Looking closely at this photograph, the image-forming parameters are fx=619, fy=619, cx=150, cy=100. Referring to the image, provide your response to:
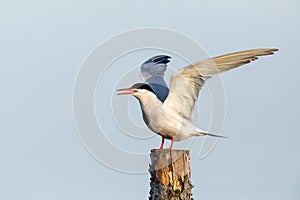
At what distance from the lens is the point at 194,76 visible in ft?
35.8

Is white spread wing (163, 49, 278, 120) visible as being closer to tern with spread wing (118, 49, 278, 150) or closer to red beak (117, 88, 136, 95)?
tern with spread wing (118, 49, 278, 150)

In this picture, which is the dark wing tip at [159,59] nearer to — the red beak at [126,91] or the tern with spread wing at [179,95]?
the tern with spread wing at [179,95]

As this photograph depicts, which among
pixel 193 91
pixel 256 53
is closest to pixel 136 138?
pixel 193 91

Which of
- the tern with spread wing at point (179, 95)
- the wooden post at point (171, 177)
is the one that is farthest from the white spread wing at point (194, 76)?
the wooden post at point (171, 177)

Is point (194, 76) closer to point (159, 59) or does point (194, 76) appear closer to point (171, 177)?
point (159, 59)

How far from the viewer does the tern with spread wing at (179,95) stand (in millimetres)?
10539

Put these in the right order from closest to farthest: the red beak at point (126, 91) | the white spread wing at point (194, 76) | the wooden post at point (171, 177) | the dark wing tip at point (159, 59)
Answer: the wooden post at point (171, 177) < the white spread wing at point (194, 76) < the red beak at point (126, 91) < the dark wing tip at point (159, 59)

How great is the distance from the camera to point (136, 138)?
35.5ft

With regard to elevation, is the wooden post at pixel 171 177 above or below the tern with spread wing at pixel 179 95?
below

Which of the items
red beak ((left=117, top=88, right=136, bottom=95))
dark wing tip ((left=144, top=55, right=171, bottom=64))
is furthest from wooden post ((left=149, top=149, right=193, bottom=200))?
dark wing tip ((left=144, top=55, right=171, bottom=64))

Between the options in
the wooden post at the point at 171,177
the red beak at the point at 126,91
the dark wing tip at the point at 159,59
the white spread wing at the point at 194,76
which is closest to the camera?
the wooden post at the point at 171,177

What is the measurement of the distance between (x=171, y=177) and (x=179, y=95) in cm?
271

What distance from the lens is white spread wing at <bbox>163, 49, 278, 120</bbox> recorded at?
1047 centimetres

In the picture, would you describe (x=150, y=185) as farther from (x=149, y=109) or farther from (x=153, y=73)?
(x=153, y=73)
